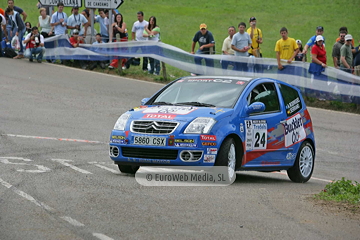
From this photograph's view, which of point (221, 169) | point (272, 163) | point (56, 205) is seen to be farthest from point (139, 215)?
point (272, 163)

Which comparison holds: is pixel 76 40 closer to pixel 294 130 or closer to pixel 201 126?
pixel 294 130

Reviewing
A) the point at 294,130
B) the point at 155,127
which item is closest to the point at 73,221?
the point at 155,127

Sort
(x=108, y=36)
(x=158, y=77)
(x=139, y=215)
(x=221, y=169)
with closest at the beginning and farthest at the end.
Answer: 1. (x=139, y=215)
2. (x=221, y=169)
3. (x=158, y=77)
4. (x=108, y=36)

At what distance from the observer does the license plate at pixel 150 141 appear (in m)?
9.56

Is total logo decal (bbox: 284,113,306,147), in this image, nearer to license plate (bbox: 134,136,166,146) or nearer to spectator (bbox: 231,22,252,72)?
license plate (bbox: 134,136,166,146)

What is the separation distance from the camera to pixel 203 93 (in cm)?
1072

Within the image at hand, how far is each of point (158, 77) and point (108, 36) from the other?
335 centimetres

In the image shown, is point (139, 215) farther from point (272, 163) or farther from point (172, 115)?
point (272, 163)

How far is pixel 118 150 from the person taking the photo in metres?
9.94

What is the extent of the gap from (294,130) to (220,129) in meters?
2.27

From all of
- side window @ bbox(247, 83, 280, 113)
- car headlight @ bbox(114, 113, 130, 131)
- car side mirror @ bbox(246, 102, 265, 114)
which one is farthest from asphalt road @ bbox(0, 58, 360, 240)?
side window @ bbox(247, 83, 280, 113)

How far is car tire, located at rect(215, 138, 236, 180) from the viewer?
965 centimetres

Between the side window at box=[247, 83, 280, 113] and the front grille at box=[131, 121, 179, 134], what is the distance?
160 cm

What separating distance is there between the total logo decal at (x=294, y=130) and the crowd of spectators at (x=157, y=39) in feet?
26.3
